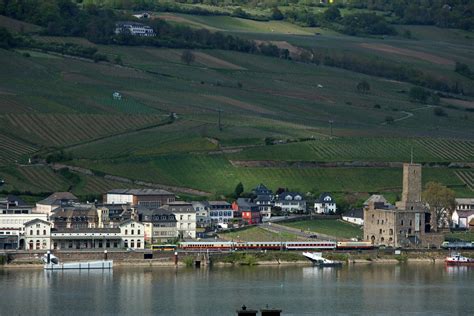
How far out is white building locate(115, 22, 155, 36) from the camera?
15712cm

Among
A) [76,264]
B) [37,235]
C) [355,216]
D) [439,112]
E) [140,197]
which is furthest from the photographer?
[439,112]

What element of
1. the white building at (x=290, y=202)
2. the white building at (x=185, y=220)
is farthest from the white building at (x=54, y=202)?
the white building at (x=290, y=202)

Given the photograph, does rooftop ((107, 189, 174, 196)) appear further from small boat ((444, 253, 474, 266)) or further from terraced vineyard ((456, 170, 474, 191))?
terraced vineyard ((456, 170, 474, 191))

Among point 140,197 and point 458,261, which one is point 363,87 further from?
point 458,261

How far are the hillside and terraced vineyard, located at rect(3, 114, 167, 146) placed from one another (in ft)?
0.44

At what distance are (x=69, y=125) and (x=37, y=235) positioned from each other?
109 feet

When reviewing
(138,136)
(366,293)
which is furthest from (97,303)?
(138,136)

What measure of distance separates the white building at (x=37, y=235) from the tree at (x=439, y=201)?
21.5 metres

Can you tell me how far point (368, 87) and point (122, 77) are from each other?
22.4 meters

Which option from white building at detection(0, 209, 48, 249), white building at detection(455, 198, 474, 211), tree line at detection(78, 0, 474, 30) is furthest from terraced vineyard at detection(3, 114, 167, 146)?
tree line at detection(78, 0, 474, 30)

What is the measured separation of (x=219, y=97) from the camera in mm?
134250

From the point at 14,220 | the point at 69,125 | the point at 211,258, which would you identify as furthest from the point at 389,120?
the point at 211,258

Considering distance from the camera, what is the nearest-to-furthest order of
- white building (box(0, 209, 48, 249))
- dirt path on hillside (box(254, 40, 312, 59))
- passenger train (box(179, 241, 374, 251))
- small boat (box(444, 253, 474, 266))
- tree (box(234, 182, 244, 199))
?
passenger train (box(179, 241, 374, 251))
small boat (box(444, 253, 474, 266))
white building (box(0, 209, 48, 249))
tree (box(234, 182, 244, 199))
dirt path on hillside (box(254, 40, 312, 59))

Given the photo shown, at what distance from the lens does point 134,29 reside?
158750 millimetres
